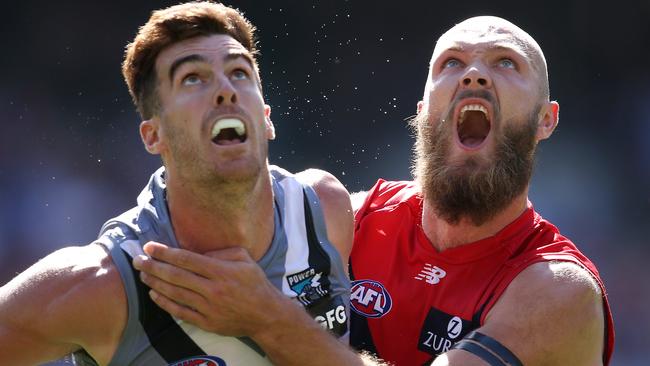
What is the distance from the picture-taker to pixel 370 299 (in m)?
3.88

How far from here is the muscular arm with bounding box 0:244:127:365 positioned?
109 inches

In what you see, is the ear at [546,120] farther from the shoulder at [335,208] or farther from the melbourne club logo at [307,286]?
the melbourne club logo at [307,286]

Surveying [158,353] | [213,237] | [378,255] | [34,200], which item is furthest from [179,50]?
[34,200]

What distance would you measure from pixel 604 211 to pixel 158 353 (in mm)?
6565

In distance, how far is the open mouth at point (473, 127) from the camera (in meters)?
4.17

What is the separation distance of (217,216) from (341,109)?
5.92 metres

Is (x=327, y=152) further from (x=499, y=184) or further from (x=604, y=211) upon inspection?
(x=499, y=184)

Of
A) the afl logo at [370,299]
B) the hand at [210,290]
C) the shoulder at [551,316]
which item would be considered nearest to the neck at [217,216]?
the hand at [210,290]

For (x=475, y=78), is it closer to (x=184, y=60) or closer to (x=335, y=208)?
(x=335, y=208)

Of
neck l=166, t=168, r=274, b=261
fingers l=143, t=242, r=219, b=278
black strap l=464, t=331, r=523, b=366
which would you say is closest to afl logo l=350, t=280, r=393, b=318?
black strap l=464, t=331, r=523, b=366

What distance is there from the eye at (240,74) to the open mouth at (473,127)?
1246mm

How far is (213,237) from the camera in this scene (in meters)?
3.21

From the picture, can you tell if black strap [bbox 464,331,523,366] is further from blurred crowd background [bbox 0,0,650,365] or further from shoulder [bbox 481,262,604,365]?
blurred crowd background [bbox 0,0,650,365]

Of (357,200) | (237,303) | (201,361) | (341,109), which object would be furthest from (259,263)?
(341,109)
